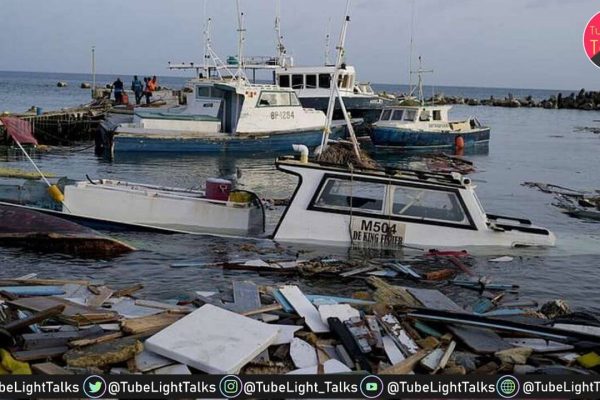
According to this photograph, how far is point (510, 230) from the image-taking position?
11.6 metres

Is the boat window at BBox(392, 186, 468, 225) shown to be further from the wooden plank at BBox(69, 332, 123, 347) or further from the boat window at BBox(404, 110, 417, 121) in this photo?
the boat window at BBox(404, 110, 417, 121)

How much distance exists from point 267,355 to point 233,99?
2731 cm

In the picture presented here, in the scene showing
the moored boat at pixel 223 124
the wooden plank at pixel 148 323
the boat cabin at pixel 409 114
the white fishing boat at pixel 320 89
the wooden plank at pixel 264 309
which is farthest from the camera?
the white fishing boat at pixel 320 89

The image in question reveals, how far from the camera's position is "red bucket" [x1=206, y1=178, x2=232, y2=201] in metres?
13.3

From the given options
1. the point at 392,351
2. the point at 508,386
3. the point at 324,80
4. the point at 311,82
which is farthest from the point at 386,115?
the point at 508,386

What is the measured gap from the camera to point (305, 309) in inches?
290

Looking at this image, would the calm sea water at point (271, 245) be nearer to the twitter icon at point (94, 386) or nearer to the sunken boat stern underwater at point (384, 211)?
the sunken boat stern underwater at point (384, 211)

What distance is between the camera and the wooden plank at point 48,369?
210 inches

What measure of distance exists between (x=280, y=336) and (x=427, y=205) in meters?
5.83

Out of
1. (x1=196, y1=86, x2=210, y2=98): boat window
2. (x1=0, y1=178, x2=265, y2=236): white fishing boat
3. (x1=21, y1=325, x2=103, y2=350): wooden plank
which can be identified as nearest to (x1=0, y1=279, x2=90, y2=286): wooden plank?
(x1=21, y1=325, x2=103, y2=350): wooden plank

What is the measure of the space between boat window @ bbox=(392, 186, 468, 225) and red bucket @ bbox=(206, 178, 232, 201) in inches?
149

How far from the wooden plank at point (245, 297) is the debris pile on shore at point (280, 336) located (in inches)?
0.6

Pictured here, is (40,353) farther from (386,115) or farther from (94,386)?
(386,115)

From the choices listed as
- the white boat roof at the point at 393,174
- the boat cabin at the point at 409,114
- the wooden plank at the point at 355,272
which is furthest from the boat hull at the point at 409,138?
the wooden plank at the point at 355,272
